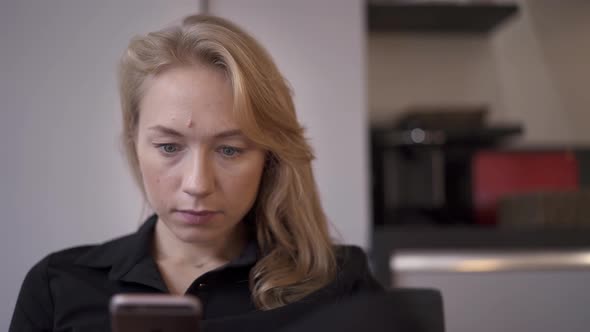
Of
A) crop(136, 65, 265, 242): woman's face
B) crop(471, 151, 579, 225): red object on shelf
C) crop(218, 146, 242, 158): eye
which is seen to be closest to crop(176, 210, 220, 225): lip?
crop(136, 65, 265, 242): woman's face

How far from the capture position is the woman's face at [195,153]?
1.04 m

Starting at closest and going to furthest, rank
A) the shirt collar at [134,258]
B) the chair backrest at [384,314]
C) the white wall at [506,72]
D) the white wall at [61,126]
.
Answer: the chair backrest at [384,314] < the shirt collar at [134,258] < the white wall at [61,126] < the white wall at [506,72]

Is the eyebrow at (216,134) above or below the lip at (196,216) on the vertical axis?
above

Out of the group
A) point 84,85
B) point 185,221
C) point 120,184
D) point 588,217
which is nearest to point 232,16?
point 84,85

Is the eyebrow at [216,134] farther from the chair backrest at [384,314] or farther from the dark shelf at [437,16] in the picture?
the dark shelf at [437,16]

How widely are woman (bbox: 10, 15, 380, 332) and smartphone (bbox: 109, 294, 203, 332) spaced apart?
1.15 feet

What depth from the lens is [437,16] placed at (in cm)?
245

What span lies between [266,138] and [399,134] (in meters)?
1.39

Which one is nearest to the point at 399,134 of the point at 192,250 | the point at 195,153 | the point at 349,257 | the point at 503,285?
the point at 503,285

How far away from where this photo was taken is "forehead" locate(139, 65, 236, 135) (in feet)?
3.44

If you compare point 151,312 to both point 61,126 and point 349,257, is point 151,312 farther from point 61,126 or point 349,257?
point 61,126

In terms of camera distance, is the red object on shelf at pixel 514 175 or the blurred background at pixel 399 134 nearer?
the blurred background at pixel 399 134

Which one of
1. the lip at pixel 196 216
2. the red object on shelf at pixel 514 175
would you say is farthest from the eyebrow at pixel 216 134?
the red object on shelf at pixel 514 175

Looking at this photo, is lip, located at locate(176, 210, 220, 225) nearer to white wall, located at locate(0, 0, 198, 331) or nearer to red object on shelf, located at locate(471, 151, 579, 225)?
white wall, located at locate(0, 0, 198, 331)
